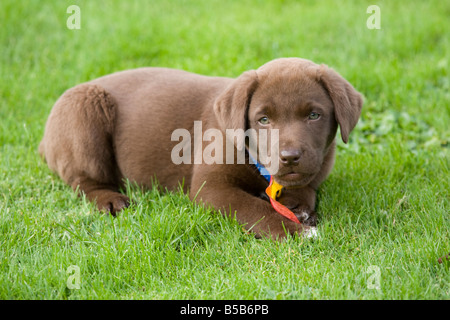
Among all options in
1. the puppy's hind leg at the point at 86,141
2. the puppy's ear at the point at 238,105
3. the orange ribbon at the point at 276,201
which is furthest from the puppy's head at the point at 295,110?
the puppy's hind leg at the point at 86,141

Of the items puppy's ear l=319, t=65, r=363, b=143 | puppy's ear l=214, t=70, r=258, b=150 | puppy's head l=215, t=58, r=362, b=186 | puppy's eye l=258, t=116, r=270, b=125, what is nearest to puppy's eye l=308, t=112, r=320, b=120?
puppy's head l=215, t=58, r=362, b=186

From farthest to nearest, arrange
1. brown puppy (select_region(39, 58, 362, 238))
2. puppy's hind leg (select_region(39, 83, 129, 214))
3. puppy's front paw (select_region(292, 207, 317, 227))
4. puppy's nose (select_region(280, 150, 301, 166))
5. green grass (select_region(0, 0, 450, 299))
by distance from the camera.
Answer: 1. puppy's hind leg (select_region(39, 83, 129, 214))
2. puppy's front paw (select_region(292, 207, 317, 227))
3. brown puppy (select_region(39, 58, 362, 238))
4. puppy's nose (select_region(280, 150, 301, 166))
5. green grass (select_region(0, 0, 450, 299))

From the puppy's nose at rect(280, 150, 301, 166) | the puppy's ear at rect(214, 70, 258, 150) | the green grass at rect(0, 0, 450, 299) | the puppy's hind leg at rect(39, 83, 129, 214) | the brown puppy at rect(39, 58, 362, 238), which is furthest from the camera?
the puppy's hind leg at rect(39, 83, 129, 214)

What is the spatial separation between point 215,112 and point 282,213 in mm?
838

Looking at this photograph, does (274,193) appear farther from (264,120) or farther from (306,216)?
(264,120)

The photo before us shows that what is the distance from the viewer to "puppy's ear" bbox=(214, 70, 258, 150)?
146 inches

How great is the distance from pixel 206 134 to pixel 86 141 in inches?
38.8

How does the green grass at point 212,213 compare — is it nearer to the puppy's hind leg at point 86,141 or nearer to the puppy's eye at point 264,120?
the puppy's hind leg at point 86,141

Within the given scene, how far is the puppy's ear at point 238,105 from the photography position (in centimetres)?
372

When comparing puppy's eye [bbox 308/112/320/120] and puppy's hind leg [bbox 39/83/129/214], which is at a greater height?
puppy's eye [bbox 308/112/320/120]

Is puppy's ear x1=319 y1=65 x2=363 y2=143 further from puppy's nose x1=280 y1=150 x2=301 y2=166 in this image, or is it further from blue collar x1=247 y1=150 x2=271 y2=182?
blue collar x1=247 y1=150 x2=271 y2=182

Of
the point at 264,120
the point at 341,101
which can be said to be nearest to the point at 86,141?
the point at 264,120

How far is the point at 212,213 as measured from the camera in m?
3.89

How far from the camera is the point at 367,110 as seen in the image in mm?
5777
